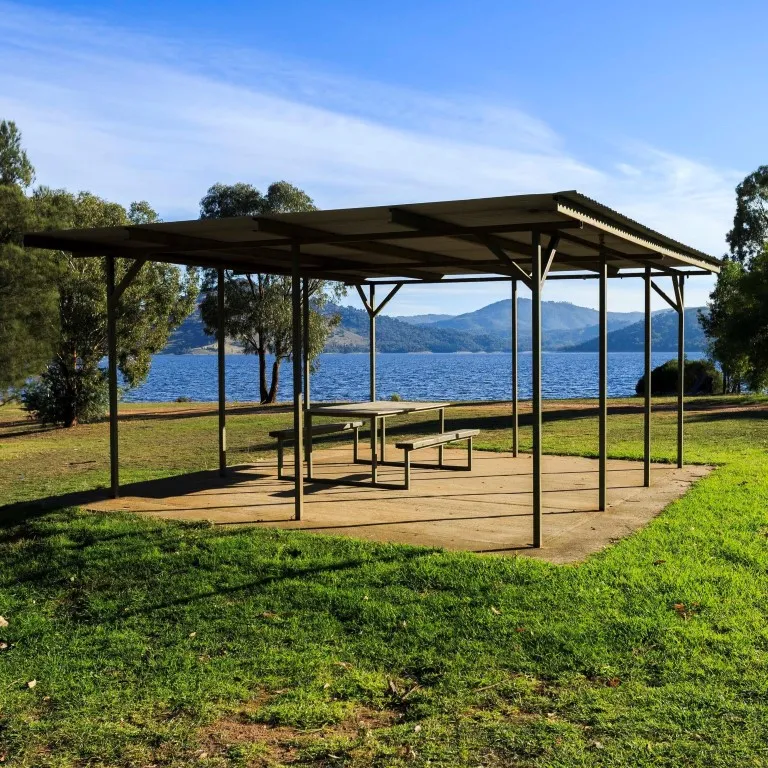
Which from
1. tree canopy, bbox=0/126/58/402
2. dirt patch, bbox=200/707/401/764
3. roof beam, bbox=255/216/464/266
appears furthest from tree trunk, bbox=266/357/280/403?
dirt patch, bbox=200/707/401/764

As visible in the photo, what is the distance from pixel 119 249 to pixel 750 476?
7699mm

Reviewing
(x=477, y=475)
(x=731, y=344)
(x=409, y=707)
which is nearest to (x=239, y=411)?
(x=731, y=344)

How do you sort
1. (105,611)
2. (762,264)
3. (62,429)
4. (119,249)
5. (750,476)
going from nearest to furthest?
(105,611), (119,249), (750,476), (62,429), (762,264)

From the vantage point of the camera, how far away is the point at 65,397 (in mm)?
20953

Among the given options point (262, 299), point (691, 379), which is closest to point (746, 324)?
point (691, 379)

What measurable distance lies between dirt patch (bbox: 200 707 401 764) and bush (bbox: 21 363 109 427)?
18.1 meters

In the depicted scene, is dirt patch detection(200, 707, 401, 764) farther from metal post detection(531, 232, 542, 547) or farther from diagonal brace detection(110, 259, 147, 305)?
diagonal brace detection(110, 259, 147, 305)

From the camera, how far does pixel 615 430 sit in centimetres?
1645

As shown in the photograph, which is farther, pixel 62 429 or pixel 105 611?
pixel 62 429

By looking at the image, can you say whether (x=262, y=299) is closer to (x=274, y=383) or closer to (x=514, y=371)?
(x=274, y=383)

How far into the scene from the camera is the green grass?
386 cm

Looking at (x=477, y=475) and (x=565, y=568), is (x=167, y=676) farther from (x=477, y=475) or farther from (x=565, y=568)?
(x=477, y=475)

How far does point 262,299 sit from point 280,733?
80.9 ft

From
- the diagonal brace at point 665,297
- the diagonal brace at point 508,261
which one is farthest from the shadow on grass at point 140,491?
the diagonal brace at point 665,297
